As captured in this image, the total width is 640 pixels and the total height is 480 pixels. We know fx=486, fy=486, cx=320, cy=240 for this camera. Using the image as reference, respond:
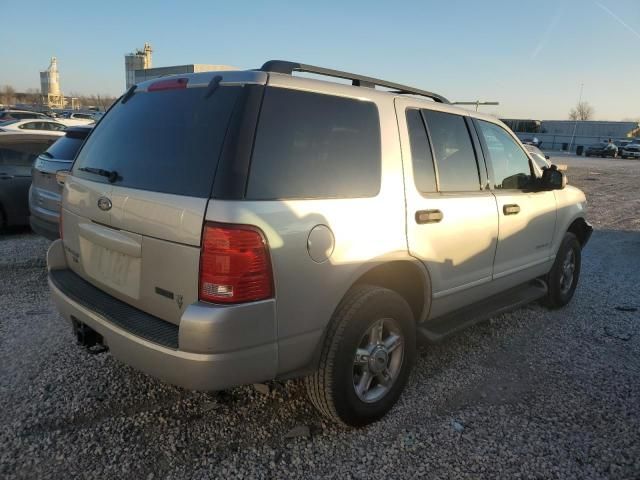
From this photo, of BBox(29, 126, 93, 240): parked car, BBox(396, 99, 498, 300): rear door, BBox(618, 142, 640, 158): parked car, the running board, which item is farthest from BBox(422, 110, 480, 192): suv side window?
BBox(618, 142, 640, 158): parked car

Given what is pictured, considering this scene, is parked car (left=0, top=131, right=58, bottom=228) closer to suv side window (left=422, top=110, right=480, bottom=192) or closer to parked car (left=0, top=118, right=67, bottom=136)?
suv side window (left=422, top=110, right=480, bottom=192)

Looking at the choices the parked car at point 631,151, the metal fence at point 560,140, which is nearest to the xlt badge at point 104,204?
the parked car at point 631,151

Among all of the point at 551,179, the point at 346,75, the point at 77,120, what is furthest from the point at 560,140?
the point at 346,75

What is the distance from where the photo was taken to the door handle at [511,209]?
3.79 meters

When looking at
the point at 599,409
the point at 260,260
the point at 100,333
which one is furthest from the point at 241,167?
the point at 599,409

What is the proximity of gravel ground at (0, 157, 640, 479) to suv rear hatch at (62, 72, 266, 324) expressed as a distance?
2.59ft

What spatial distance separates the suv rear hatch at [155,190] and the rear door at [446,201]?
117 cm

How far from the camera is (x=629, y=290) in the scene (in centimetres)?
577

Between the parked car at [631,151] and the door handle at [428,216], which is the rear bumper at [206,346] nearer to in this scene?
the door handle at [428,216]

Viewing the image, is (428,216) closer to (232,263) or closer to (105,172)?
(232,263)

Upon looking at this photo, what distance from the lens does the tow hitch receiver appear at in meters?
2.70

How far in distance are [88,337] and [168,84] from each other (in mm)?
A: 1490

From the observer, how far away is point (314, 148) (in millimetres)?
2516

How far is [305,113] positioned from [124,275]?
1274 mm
